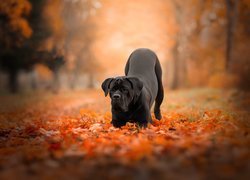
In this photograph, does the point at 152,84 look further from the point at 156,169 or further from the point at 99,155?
the point at 156,169

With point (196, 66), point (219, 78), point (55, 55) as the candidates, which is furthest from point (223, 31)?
point (55, 55)

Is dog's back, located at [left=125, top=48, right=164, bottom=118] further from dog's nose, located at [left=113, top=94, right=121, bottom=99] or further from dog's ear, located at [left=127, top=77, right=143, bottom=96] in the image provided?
dog's nose, located at [left=113, top=94, right=121, bottom=99]

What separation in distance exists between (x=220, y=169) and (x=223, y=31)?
93.7ft

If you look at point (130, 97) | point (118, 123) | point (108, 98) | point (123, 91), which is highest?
point (123, 91)

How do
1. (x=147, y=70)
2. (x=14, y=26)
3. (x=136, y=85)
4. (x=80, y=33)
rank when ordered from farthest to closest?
(x=80, y=33) < (x=14, y=26) < (x=147, y=70) < (x=136, y=85)

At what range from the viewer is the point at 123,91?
662cm

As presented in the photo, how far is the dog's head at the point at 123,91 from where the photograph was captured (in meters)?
6.50

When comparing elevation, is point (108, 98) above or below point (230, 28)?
below

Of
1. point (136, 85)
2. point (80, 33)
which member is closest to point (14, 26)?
point (80, 33)

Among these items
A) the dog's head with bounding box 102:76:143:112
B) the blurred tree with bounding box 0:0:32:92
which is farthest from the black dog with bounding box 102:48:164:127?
the blurred tree with bounding box 0:0:32:92

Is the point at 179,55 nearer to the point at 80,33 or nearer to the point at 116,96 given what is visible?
the point at 80,33

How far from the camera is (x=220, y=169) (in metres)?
3.42

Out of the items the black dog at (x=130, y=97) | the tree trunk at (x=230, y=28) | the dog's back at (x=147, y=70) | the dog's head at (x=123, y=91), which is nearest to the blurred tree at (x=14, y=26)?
the tree trunk at (x=230, y=28)

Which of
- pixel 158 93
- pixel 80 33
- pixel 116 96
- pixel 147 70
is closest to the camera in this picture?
pixel 116 96
